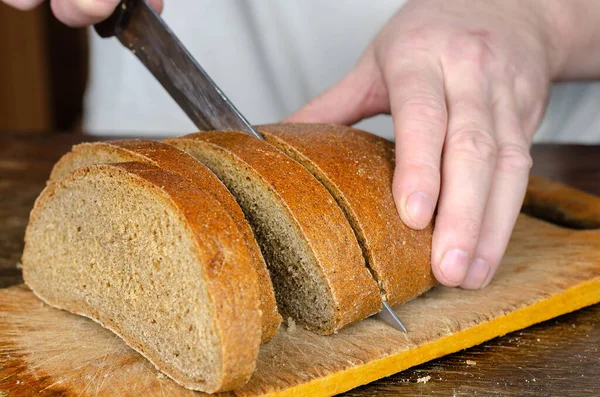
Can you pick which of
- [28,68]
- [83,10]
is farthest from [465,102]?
[28,68]

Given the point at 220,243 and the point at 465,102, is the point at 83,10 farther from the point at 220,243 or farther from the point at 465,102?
the point at 465,102

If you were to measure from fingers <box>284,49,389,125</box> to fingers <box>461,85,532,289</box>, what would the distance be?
0.49 meters

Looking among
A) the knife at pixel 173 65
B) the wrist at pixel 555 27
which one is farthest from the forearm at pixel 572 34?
the knife at pixel 173 65

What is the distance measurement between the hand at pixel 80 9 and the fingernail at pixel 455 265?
1.19 m

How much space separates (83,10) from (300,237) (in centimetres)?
101

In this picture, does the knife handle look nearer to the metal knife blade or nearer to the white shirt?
the metal knife blade

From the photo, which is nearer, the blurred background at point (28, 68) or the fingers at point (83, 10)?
the fingers at point (83, 10)

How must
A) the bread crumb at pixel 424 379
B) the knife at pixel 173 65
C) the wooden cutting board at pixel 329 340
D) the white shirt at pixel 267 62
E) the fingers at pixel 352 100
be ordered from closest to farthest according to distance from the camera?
Result: the wooden cutting board at pixel 329 340
the bread crumb at pixel 424 379
the knife at pixel 173 65
the fingers at pixel 352 100
the white shirt at pixel 267 62

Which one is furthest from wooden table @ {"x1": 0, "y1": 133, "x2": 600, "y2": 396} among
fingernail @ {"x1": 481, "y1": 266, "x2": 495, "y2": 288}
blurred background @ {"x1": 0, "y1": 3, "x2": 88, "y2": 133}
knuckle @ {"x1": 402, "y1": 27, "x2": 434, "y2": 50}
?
blurred background @ {"x1": 0, "y1": 3, "x2": 88, "y2": 133}

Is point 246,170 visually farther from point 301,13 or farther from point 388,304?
point 301,13

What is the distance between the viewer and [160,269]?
1.65m

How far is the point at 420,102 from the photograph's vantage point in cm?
205

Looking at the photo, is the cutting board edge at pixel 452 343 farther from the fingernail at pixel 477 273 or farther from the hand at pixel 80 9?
the hand at pixel 80 9

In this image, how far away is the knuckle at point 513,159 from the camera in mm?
2098
